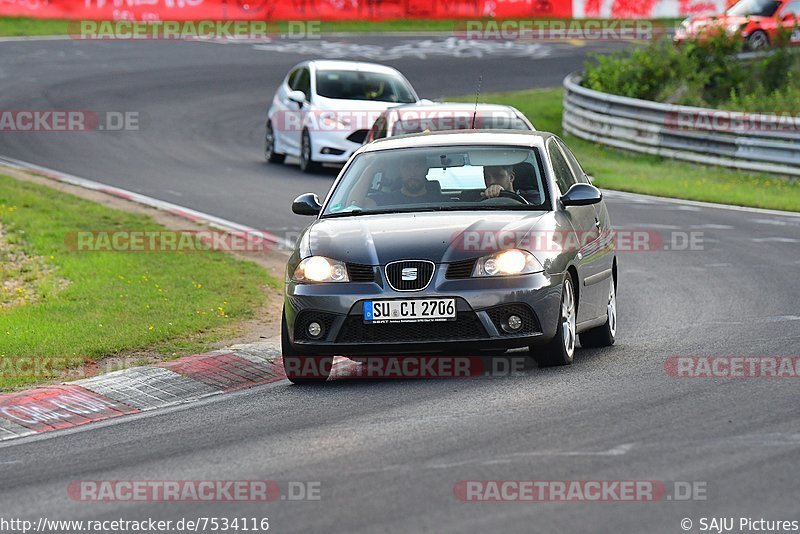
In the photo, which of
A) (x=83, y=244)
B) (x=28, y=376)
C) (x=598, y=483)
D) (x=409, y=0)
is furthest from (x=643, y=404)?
(x=409, y=0)

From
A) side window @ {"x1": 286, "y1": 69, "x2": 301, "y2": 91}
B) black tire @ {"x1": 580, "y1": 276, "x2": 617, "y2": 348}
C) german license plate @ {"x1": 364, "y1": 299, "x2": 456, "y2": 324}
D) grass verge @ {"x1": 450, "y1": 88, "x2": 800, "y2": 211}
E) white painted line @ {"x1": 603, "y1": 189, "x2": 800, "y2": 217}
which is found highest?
german license plate @ {"x1": 364, "y1": 299, "x2": 456, "y2": 324}

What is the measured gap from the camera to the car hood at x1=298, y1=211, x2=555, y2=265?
393 inches

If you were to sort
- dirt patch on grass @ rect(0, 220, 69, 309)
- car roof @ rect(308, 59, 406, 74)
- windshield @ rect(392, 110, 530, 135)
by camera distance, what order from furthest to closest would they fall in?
car roof @ rect(308, 59, 406, 74) → windshield @ rect(392, 110, 530, 135) → dirt patch on grass @ rect(0, 220, 69, 309)

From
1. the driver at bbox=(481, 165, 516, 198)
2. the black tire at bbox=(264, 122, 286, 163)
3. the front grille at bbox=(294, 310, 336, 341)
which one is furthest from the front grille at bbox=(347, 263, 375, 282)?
the black tire at bbox=(264, 122, 286, 163)

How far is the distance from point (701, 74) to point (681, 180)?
23.1ft

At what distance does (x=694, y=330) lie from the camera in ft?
39.5

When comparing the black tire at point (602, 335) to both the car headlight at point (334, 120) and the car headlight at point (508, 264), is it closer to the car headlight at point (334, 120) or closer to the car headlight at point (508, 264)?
the car headlight at point (508, 264)

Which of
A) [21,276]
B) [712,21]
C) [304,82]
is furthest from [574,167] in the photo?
[712,21]

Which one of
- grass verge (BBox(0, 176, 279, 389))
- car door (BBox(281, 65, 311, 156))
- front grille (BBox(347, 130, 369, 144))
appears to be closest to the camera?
grass verge (BBox(0, 176, 279, 389))

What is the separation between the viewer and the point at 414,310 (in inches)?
388

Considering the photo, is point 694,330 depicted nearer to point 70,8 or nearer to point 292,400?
point 292,400

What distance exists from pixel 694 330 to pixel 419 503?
572 centimetres

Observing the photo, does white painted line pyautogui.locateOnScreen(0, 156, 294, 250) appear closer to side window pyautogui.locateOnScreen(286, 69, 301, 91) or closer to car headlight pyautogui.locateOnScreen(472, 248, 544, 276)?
side window pyautogui.locateOnScreen(286, 69, 301, 91)

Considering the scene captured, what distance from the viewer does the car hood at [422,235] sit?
998 cm
